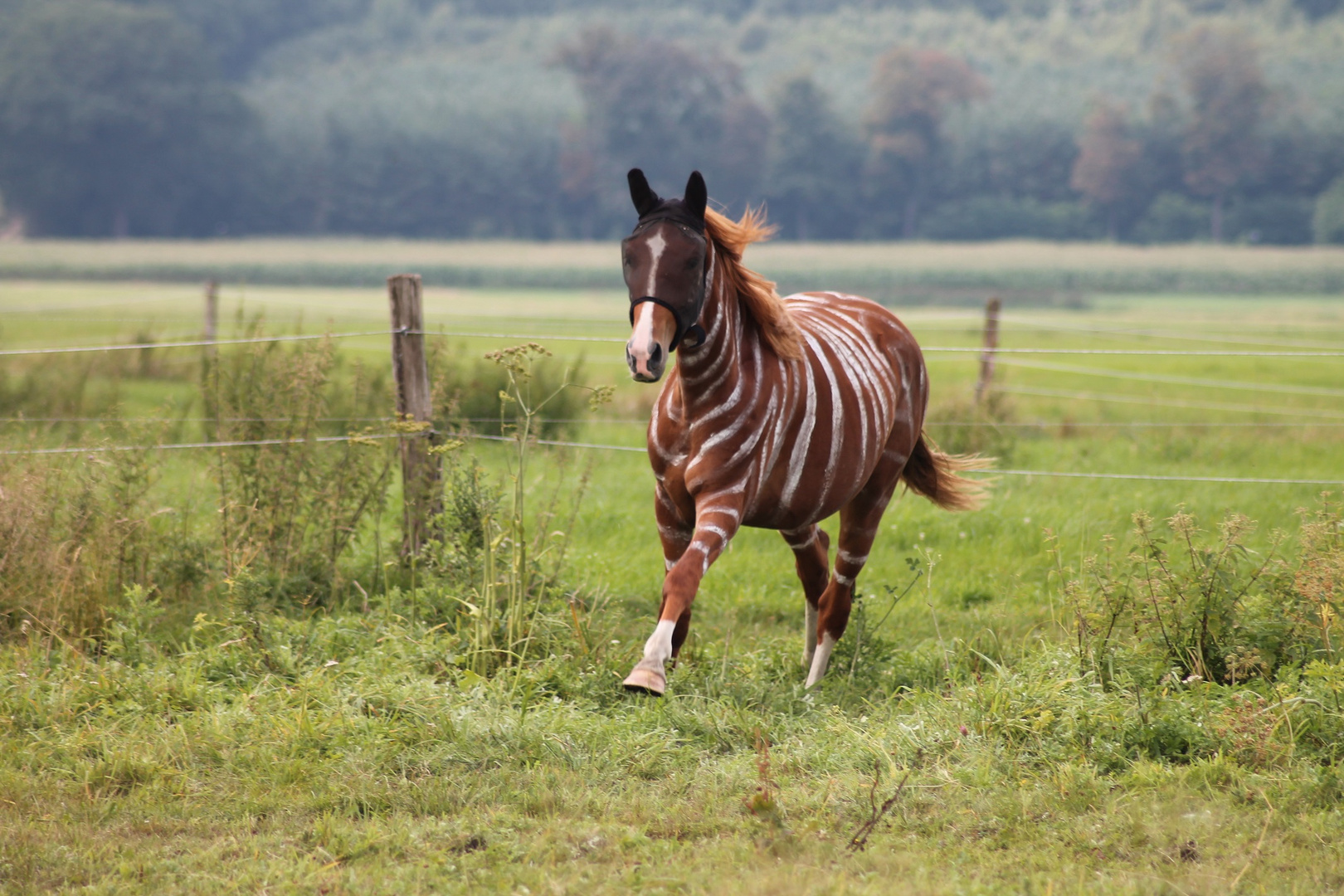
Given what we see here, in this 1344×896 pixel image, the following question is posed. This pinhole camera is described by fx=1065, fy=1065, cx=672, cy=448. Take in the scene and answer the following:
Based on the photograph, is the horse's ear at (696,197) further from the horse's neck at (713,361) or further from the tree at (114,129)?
the tree at (114,129)

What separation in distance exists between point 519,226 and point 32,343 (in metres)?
53.0

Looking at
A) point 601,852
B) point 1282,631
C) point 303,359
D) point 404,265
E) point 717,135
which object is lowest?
point 601,852

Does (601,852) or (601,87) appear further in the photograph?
(601,87)

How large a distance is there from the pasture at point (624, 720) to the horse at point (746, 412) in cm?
51

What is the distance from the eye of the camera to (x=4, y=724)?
4.27 metres

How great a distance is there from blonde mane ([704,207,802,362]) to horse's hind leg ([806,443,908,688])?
1111 millimetres

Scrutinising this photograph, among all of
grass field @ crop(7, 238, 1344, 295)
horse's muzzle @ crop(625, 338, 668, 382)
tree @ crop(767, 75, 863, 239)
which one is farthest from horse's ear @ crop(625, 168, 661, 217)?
tree @ crop(767, 75, 863, 239)

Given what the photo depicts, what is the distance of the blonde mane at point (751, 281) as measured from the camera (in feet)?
14.6

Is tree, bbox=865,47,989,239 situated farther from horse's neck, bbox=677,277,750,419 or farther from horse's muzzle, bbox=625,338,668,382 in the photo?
horse's muzzle, bbox=625,338,668,382

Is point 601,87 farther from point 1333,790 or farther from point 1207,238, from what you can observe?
point 1333,790

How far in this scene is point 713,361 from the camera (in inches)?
171

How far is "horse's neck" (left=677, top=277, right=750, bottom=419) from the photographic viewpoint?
14.1 ft

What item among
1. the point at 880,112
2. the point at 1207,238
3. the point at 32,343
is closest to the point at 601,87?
the point at 880,112

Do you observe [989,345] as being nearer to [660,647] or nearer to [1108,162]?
[660,647]
